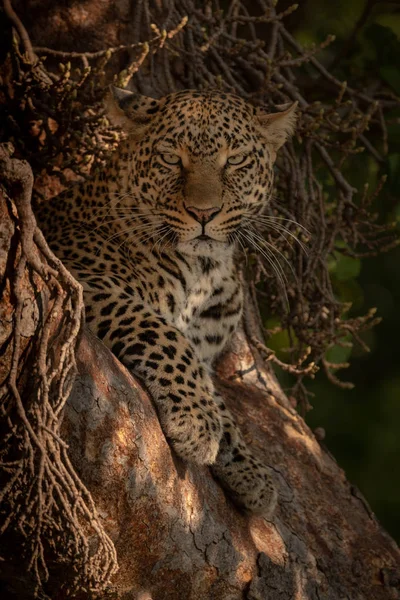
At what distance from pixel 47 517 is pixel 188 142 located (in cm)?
A: 240

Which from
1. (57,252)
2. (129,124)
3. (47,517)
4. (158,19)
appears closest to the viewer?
(47,517)

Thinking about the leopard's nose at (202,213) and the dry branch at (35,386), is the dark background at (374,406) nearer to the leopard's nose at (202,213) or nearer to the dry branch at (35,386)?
the leopard's nose at (202,213)

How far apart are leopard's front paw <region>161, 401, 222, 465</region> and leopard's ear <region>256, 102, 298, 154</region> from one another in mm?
1846

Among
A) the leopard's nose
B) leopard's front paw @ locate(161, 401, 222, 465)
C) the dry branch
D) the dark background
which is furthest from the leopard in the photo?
the dark background

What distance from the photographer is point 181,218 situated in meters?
4.75

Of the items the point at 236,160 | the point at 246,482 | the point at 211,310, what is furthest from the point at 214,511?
the point at 236,160

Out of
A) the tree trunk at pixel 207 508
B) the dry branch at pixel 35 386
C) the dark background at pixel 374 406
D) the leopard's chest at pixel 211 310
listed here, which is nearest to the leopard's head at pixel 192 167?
the leopard's chest at pixel 211 310

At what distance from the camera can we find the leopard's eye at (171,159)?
4.93 meters

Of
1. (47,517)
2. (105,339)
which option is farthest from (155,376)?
(47,517)

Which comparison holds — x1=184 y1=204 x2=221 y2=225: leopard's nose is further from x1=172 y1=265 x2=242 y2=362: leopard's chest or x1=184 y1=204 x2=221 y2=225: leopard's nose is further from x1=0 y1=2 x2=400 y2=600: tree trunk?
x1=0 y1=2 x2=400 y2=600: tree trunk

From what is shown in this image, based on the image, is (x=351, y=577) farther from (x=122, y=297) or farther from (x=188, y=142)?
(x=188, y=142)

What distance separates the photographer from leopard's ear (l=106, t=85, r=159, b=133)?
4.99m

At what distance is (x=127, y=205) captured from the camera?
16.3 ft

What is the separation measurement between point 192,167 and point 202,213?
0.31 metres
